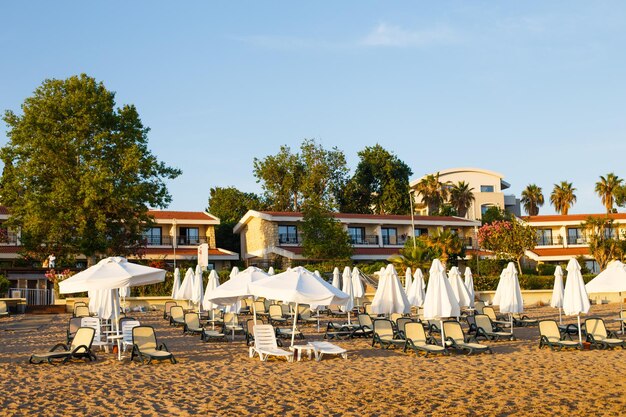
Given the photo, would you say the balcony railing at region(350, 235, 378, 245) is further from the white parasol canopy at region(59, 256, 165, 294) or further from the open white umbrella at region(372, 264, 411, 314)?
the white parasol canopy at region(59, 256, 165, 294)

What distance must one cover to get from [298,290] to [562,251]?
53503 millimetres

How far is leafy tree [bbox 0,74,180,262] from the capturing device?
38.2 metres

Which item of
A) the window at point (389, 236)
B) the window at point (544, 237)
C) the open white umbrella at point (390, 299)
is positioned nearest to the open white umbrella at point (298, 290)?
the open white umbrella at point (390, 299)

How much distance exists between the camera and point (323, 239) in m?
50.5

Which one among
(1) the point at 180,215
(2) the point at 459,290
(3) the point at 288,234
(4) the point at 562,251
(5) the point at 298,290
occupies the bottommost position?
(2) the point at 459,290

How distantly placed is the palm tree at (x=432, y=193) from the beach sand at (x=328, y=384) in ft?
182

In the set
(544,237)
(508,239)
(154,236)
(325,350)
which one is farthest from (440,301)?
(544,237)

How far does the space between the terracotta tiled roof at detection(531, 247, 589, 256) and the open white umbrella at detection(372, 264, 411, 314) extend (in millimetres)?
45624

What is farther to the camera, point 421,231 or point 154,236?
point 421,231

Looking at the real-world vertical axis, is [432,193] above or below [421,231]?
above

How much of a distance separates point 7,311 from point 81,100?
12.7 metres

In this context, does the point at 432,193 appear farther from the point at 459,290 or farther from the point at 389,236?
the point at 459,290

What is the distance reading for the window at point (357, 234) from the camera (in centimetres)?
5738

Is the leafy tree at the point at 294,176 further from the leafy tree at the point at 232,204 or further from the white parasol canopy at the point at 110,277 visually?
the white parasol canopy at the point at 110,277
